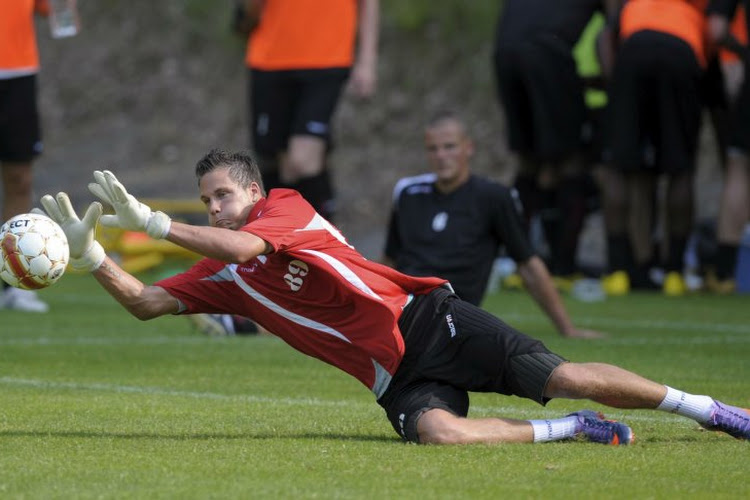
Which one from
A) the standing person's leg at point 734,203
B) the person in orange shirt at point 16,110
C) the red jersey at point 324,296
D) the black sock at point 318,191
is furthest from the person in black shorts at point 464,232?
the standing person's leg at point 734,203

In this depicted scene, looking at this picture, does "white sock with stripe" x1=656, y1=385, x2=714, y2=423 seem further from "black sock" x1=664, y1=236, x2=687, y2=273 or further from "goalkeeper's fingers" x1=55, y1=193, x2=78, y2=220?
"black sock" x1=664, y1=236, x2=687, y2=273

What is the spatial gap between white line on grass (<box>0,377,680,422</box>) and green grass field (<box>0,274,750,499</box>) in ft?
0.05

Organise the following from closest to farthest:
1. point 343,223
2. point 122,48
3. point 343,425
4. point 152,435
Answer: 1. point 152,435
2. point 343,425
3. point 343,223
4. point 122,48

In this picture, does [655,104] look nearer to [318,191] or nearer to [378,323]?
[318,191]

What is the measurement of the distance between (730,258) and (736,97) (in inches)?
53.4

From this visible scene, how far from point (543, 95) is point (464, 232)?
4296 millimetres

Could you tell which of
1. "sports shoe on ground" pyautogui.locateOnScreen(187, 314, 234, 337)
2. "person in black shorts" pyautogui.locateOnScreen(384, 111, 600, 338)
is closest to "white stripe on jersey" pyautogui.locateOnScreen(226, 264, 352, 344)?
"person in black shorts" pyautogui.locateOnScreen(384, 111, 600, 338)

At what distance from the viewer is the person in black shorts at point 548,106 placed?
13328mm

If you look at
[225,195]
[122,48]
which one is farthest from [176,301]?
[122,48]

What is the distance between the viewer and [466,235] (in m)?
9.37

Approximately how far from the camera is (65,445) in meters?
5.59

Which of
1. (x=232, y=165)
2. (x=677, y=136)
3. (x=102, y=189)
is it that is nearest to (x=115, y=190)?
(x=102, y=189)

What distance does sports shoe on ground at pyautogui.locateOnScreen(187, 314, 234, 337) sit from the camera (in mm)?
10227

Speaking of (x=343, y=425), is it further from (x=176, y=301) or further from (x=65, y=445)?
(x=65, y=445)
